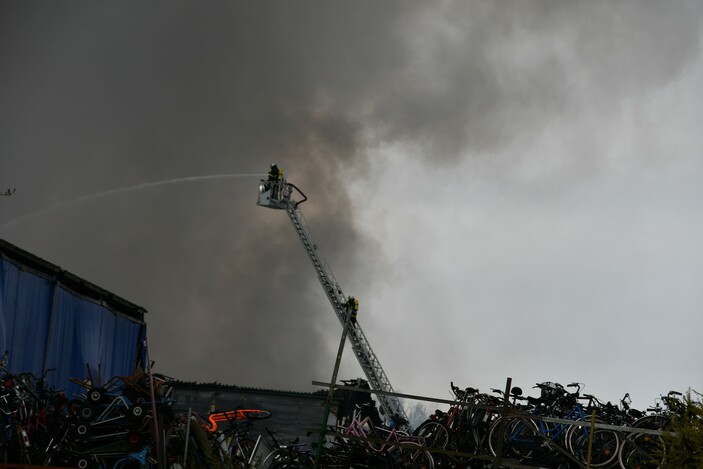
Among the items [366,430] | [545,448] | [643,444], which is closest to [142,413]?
[366,430]

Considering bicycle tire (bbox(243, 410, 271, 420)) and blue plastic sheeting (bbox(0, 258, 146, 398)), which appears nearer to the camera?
bicycle tire (bbox(243, 410, 271, 420))

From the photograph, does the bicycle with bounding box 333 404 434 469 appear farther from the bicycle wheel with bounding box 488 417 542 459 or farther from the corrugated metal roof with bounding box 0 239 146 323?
the corrugated metal roof with bounding box 0 239 146 323

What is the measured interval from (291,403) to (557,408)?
18036mm

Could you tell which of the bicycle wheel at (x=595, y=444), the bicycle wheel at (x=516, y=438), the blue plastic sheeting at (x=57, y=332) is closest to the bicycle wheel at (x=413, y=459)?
the bicycle wheel at (x=516, y=438)

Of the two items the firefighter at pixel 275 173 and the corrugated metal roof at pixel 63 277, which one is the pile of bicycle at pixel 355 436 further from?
the firefighter at pixel 275 173

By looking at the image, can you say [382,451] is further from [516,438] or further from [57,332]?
[57,332]

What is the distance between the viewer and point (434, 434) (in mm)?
16391

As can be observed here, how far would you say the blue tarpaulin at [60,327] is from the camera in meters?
20.6

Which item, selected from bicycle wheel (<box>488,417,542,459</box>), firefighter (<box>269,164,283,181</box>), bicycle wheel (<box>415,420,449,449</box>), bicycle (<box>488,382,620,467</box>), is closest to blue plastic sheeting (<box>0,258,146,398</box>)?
bicycle wheel (<box>415,420,449,449</box>)

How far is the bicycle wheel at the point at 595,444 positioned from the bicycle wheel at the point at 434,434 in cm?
244

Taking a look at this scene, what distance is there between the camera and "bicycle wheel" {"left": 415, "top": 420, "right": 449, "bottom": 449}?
16219 mm

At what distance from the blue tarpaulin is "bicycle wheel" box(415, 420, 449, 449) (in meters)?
8.03

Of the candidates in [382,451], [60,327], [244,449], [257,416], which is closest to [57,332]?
[60,327]

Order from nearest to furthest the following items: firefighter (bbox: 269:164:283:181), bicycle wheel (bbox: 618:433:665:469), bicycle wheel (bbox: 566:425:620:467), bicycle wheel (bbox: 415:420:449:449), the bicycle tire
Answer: bicycle wheel (bbox: 618:433:665:469)
bicycle wheel (bbox: 566:425:620:467)
bicycle wheel (bbox: 415:420:449:449)
the bicycle tire
firefighter (bbox: 269:164:283:181)
